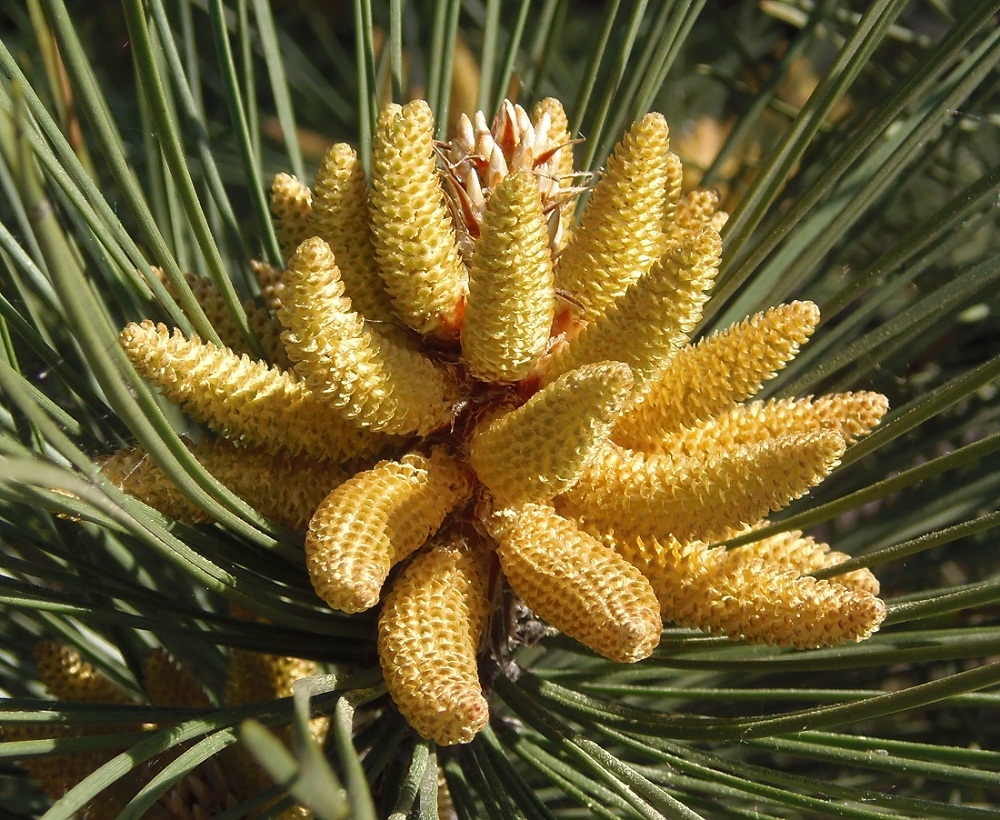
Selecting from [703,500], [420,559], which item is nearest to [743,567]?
[703,500]

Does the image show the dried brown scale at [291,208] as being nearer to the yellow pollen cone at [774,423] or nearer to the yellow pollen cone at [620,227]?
the yellow pollen cone at [620,227]

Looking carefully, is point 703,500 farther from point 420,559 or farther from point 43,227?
point 43,227

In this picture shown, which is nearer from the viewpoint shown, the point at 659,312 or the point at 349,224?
the point at 659,312

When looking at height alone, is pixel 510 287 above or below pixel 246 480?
above

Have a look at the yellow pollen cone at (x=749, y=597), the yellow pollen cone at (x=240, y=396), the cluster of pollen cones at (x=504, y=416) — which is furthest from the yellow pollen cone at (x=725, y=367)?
the yellow pollen cone at (x=240, y=396)

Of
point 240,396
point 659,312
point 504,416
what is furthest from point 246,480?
point 659,312

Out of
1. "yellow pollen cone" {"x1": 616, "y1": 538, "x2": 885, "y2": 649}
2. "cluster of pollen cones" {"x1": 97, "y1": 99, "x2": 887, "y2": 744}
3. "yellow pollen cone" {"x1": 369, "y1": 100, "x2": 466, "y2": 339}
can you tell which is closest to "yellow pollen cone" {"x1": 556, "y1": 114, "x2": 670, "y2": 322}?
"cluster of pollen cones" {"x1": 97, "y1": 99, "x2": 887, "y2": 744}

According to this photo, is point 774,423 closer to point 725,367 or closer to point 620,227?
point 725,367

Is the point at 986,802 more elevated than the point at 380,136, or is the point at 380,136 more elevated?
the point at 380,136
